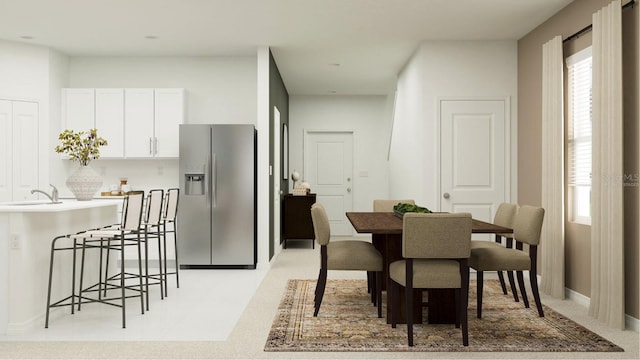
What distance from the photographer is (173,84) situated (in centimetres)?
661

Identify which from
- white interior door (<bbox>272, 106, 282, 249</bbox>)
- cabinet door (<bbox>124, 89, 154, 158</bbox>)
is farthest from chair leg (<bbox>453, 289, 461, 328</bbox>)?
cabinet door (<bbox>124, 89, 154, 158</bbox>)

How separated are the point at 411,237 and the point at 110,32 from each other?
13.8 feet

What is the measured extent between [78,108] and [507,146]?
5.29 metres

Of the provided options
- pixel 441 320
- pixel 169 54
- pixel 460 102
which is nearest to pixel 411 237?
pixel 441 320

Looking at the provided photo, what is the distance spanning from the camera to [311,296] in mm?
4594

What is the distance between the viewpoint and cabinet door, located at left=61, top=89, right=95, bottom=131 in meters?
6.33

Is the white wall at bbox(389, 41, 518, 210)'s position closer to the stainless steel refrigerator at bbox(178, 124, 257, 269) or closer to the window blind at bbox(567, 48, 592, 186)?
the window blind at bbox(567, 48, 592, 186)

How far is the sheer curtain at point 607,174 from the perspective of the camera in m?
3.66

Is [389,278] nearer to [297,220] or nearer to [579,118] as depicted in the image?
[579,118]

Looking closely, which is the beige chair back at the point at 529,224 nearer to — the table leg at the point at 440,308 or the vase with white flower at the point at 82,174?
the table leg at the point at 440,308

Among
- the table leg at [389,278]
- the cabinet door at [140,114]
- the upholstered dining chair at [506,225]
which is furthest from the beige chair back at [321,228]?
the cabinet door at [140,114]

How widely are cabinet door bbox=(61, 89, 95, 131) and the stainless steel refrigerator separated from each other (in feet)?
4.42

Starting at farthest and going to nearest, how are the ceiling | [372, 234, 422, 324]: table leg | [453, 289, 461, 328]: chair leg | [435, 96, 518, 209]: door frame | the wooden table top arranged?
[435, 96, 518, 209]: door frame, the ceiling, [372, 234, 422, 324]: table leg, [453, 289, 461, 328]: chair leg, the wooden table top

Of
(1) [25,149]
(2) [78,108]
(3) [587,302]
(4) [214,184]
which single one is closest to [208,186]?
(4) [214,184]
